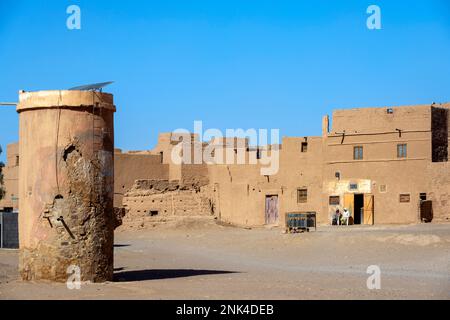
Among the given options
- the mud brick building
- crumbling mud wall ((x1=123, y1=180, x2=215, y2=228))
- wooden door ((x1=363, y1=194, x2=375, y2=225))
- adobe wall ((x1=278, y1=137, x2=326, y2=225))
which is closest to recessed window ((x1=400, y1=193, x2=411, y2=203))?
the mud brick building

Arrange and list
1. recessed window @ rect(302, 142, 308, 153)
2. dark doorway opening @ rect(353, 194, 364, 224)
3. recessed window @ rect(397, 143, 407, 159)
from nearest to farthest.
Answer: recessed window @ rect(397, 143, 407, 159) < dark doorway opening @ rect(353, 194, 364, 224) < recessed window @ rect(302, 142, 308, 153)

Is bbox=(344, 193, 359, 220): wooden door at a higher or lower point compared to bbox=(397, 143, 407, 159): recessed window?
lower

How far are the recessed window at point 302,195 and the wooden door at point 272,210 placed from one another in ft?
4.61

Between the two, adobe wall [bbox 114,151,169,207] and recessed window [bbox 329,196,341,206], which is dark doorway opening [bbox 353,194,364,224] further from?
adobe wall [bbox 114,151,169,207]

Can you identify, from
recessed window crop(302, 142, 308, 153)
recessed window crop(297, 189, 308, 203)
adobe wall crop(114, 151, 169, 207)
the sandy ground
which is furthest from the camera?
adobe wall crop(114, 151, 169, 207)

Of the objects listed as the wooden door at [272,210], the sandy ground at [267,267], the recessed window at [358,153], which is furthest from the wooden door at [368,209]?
the sandy ground at [267,267]

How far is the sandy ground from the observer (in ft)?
50.1

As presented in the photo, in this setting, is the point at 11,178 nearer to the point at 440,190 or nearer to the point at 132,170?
the point at 132,170

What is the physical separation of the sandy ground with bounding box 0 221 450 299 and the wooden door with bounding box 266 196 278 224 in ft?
13.9

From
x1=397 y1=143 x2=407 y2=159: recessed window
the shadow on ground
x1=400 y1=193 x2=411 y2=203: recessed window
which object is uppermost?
x1=397 y1=143 x2=407 y2=159: recessed window

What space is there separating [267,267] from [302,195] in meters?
17.5

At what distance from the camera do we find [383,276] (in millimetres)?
19172
